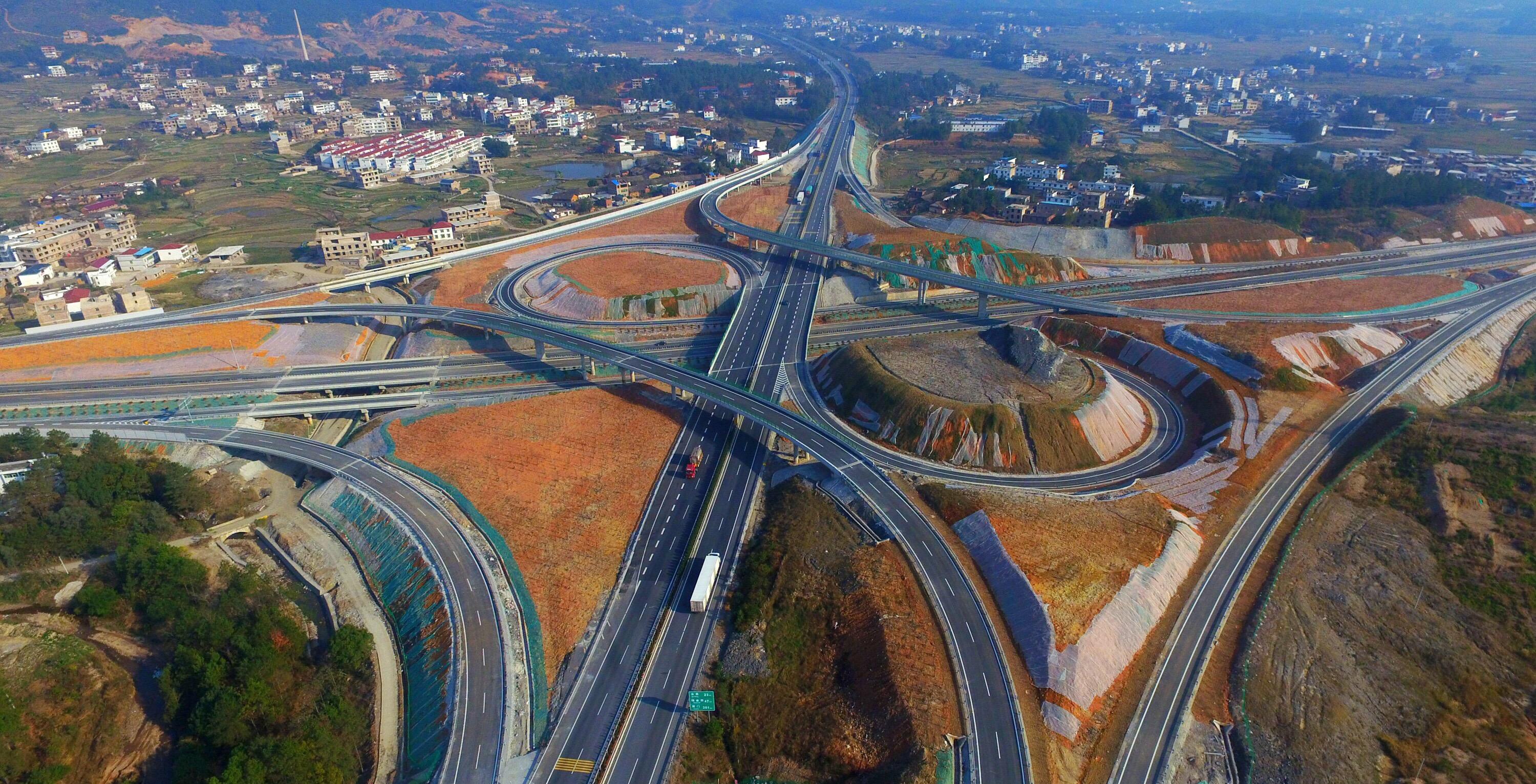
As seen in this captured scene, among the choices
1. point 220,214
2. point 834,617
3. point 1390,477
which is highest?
point 1390,477

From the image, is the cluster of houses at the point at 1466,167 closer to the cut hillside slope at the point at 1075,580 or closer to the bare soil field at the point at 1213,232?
the bare soil field at the point at 1213,232

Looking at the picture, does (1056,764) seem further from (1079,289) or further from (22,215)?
(22,215)

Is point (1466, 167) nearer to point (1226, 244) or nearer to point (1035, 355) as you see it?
point (1226, 244)

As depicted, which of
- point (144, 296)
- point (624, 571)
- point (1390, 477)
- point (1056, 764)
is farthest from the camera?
point (144, 296)

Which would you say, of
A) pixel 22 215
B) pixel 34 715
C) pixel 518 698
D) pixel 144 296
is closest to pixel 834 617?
pixel 518 698

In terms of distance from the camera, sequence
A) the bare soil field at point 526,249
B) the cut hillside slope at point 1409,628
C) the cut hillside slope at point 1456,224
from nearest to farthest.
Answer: the cut hillside slope at point 1409,628 < the bare soil field at point 526,249 < the cut hillside slope at point 1456,224

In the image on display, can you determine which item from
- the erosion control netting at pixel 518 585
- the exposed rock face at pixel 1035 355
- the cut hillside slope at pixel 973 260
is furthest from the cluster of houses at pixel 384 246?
the exposed rock face at pixel 1035 355

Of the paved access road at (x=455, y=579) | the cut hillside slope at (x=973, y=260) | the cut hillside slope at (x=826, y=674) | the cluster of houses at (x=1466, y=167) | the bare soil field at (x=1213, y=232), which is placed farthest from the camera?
the cluster of houses at (x=1466, y=167)
